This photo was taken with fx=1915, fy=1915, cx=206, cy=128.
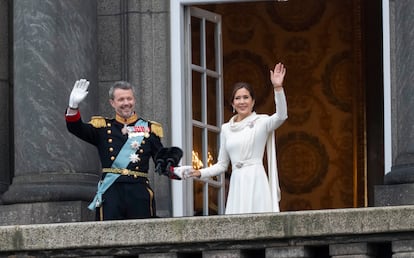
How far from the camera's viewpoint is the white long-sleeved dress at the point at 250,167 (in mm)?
13883

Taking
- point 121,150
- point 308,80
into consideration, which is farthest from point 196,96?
point 308,80

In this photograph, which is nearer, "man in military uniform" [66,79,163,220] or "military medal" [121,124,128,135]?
"man in military uniform" [66,79,163,220]

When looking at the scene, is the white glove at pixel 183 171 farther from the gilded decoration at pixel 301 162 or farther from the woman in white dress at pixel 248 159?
the gilded decoration at pixel 301 162

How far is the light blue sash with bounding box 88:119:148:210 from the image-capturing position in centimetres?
1373

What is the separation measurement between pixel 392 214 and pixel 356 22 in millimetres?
11601

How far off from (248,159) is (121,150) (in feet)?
3.08

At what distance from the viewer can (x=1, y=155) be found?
17.4 metres

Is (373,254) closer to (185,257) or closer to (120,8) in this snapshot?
(185,257)

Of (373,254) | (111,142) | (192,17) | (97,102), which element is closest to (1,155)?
(97,102)

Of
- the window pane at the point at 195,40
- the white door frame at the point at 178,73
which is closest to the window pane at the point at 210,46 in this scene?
the window pane at the point at 195,40

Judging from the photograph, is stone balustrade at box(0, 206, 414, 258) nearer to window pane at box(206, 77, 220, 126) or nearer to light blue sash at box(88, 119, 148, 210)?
light blue sash at box(88, 119, 148, 210)

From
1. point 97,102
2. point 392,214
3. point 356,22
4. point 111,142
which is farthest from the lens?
point 356,22

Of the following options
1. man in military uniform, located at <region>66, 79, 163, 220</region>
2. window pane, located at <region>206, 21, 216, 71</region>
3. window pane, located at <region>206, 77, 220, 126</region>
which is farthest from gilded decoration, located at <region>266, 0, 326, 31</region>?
man in military uniform, located at <region>66, 79, 163, 220</region>

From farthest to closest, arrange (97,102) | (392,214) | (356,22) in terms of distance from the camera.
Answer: (356,22) < (97,102) < (392,214)
